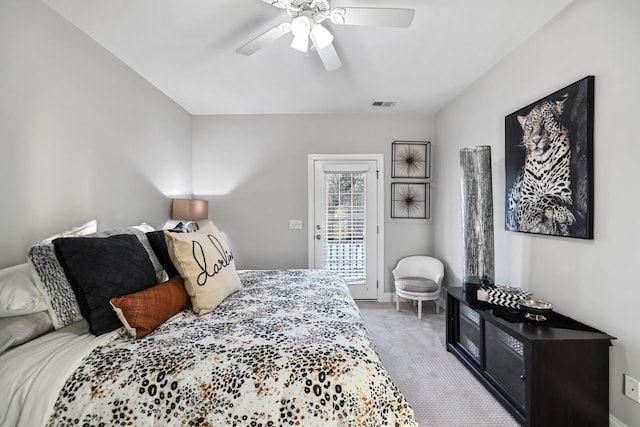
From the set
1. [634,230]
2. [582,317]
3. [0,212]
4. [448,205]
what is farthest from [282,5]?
[448,205]

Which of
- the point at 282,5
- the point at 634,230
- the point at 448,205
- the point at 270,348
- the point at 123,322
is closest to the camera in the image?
the point at 270,348

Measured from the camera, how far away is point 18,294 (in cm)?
127

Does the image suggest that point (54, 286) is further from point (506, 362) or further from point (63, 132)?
point (506, 362)

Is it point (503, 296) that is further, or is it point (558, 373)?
point (503, 296)

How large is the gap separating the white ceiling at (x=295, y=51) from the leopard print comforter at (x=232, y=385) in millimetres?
1950

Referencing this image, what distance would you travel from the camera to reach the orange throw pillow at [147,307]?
1.37 m

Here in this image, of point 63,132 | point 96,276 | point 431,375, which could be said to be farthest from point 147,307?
point 431,375

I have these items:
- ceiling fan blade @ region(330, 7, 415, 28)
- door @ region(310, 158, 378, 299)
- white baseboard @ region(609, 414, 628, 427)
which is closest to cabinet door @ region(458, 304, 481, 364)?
white baseboard @ region(609, 414, 628, 427)

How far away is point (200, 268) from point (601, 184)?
7.69ft

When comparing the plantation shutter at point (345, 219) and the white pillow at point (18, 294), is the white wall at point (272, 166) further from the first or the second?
the white pillow at point (18, 294)

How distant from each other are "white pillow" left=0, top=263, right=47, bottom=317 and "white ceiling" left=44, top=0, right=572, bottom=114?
165 cm

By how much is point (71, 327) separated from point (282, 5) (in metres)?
1.98

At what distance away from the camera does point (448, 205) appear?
3664 mm

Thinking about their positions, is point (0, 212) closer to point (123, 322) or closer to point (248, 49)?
point (123, 322)
